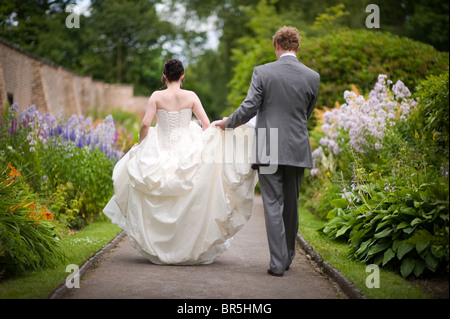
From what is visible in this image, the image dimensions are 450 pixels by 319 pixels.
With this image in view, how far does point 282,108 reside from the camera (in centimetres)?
629

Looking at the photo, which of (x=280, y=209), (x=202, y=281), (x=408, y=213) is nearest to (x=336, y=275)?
(x=280, y=209)

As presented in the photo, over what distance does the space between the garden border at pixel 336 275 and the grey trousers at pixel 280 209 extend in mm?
468

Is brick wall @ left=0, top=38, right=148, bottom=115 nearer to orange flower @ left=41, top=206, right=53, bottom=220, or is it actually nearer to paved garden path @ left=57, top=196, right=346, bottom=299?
orange flower @ left=41, top=206, right=53, bottom=220

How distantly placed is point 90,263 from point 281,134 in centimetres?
245

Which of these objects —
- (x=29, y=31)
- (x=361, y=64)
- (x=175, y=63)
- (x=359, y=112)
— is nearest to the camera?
(x=175, y=63)

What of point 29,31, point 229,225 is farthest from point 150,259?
point 29,31

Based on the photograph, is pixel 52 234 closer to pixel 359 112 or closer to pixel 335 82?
pixel 359 112

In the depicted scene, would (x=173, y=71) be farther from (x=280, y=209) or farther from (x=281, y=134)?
(x=280, y=209)

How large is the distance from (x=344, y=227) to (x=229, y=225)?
1.84 m

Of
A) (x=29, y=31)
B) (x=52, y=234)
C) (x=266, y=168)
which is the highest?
(x=29, y=31)

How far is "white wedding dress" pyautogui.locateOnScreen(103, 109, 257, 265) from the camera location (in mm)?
6730

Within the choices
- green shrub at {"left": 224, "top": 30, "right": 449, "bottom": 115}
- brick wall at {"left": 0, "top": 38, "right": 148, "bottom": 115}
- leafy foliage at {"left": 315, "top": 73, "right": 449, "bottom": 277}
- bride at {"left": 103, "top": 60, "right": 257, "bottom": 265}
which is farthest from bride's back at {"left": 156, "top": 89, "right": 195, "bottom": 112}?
green shrub at {"left": 224, "top": 30, "right": 449, "bottom": 115}

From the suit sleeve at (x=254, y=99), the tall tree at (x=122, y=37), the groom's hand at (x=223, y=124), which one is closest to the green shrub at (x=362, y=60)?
the groom's hand at (x=223, y=124)

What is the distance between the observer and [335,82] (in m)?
16.7
